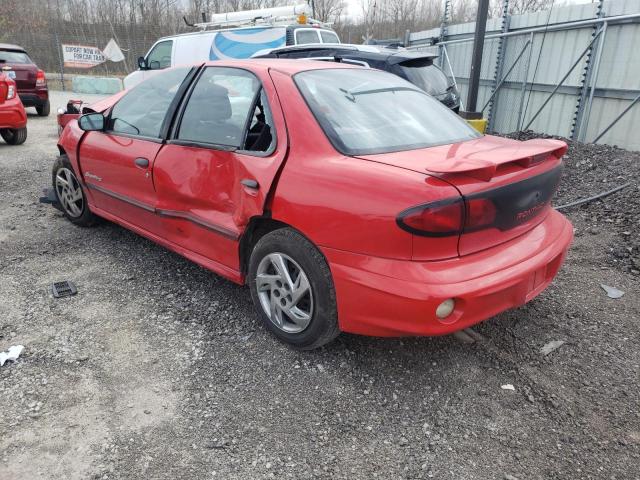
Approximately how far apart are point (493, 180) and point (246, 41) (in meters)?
9.67

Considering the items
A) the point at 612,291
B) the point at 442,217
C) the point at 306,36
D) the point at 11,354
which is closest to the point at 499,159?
the point at 442,217

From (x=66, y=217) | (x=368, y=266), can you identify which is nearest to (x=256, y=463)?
(x=368, y=266)

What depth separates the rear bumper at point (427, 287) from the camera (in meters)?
2.23

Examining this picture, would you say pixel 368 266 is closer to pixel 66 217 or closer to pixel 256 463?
pixel 256 463

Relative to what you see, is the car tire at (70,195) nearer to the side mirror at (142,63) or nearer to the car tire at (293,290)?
the car tire at (293,290)

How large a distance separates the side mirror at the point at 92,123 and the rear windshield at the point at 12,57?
9059 millimetres

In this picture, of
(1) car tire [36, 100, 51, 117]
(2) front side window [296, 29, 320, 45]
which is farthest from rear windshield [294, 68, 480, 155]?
(1) car tire [36, 100, 51, 117]

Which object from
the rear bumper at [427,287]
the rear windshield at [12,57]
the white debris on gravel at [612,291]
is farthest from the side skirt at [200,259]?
the rear windshield at [12,57]

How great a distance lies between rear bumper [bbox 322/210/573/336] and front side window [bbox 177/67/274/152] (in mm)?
911

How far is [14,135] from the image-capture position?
8.81 metres

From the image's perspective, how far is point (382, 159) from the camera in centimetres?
247

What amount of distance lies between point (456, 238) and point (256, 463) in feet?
4.30

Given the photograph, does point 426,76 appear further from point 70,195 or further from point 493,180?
point 493,180

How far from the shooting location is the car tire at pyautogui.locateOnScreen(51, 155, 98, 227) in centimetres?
454
